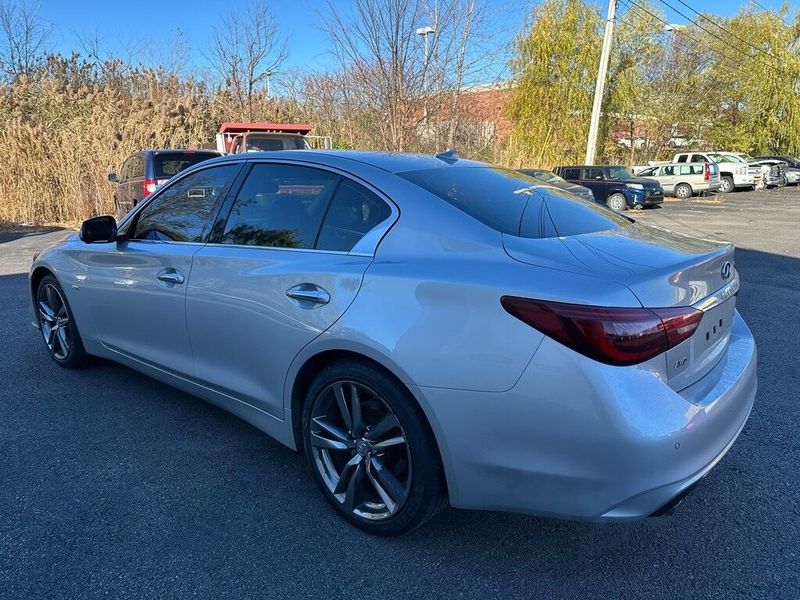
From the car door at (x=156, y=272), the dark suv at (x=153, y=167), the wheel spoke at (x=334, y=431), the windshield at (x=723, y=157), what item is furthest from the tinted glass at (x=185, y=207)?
the windshield at (x=723, y=157)

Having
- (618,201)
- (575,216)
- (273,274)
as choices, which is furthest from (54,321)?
(618,201)

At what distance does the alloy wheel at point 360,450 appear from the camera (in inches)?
93.4

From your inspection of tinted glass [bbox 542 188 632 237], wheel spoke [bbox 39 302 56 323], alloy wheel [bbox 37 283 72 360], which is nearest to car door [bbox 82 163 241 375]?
alloy wheel [bbox 37 283 72 360]

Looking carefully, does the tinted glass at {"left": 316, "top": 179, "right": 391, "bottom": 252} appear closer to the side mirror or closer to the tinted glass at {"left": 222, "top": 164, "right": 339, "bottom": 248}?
the tinted glass at {"left": 222, "top": 164, "right": 339, "bottom": 248}

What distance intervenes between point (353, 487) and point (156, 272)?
1719 millimetres

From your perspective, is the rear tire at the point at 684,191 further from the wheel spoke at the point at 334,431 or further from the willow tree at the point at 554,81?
the wheel spoke at the point at 334,431

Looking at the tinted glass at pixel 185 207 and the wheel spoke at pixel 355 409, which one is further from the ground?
the tinted glass at pixel 185 207

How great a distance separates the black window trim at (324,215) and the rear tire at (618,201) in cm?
1846

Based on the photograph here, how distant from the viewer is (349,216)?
263 cm

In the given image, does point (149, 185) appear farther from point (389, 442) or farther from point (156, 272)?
point (389, 442)

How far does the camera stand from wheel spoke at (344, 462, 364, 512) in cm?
252

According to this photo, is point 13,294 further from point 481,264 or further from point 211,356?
point 481,264

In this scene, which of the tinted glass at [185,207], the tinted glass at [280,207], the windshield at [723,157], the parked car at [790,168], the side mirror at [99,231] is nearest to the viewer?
the tinted glass at [280,207]

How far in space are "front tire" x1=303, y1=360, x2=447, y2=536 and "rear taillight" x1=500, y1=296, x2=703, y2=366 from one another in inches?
24.4
